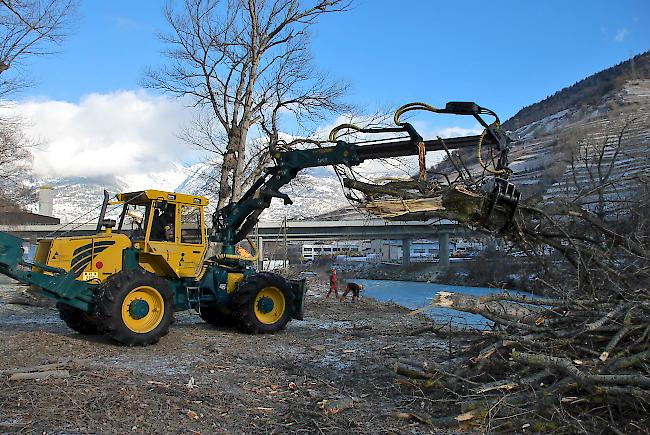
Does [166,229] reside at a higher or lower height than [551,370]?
higher

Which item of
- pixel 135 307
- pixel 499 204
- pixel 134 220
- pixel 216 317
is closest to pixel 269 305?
pixel 216 317

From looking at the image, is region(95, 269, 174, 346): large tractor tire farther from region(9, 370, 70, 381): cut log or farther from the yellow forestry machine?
region(9, 370, 70, 381): cut log

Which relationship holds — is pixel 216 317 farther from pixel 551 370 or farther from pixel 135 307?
pixel 551 370

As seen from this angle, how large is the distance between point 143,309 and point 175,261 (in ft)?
4.10

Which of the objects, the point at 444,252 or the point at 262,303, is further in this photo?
the point at 444,252

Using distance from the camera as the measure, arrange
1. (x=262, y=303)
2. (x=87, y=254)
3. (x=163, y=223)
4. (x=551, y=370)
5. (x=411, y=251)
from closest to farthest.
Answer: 1. (x=551, y=370)
2. (x=87, y=254)
3. (x=163, y=223)
4. (x=262, y=303)
5. (x=411, y=251)

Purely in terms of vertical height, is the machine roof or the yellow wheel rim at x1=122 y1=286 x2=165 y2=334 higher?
the machine roof

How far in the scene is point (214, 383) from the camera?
668 cm

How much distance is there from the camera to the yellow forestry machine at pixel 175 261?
8180mm

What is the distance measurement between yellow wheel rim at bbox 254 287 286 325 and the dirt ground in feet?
1.42

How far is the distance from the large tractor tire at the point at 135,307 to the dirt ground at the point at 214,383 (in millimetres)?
244

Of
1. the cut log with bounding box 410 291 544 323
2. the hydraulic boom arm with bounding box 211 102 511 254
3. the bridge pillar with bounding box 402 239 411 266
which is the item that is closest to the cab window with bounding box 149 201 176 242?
the hydraulic boom arm with bounding box 211 102 511 254

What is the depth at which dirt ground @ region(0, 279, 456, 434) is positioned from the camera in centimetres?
514

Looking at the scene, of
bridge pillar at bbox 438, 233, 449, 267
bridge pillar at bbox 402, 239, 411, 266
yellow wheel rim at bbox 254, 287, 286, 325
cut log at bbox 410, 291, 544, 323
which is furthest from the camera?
bridge pillar at bbox 402, 239, 411, 266
